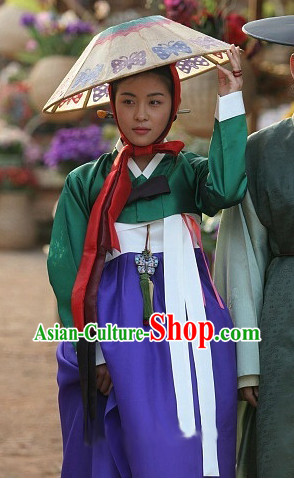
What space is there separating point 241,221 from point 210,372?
0.50m

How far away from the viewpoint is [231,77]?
3154mm

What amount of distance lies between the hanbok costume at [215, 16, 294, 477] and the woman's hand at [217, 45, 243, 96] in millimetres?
95

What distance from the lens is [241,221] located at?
3320 mm

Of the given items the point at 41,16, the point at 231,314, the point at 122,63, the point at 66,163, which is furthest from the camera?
the point at 41,16

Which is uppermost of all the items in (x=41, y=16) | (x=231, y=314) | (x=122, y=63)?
(x=41, y=16)

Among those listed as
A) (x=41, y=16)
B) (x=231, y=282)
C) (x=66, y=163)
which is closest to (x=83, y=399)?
(x=231, y=282)

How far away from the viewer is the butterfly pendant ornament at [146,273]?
3.15 m

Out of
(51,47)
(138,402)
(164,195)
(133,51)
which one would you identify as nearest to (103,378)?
(138,402)

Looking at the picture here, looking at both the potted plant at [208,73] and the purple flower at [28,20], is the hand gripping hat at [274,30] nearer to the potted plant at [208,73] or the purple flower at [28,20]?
the potted plant at [208,73]

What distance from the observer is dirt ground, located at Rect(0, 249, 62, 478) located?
485 centimetres

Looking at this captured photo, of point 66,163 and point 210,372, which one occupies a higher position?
point 66,163

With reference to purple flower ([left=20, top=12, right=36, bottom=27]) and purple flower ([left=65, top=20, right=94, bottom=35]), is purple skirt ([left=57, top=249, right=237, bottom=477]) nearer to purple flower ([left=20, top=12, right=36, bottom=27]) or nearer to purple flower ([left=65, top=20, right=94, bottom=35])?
purple flower ([left=65, top=20, right=94, bottom=35])

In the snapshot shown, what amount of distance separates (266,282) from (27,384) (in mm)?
3137

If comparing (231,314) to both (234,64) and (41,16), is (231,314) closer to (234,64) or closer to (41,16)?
(234,64)
